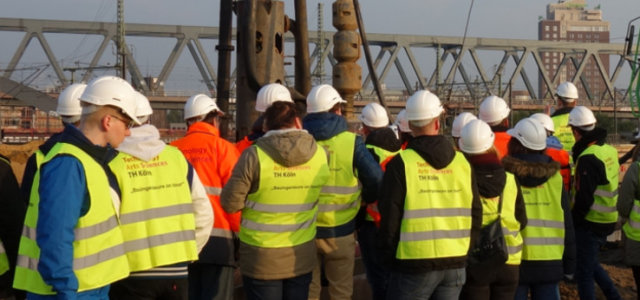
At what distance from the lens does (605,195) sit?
7.04 meters

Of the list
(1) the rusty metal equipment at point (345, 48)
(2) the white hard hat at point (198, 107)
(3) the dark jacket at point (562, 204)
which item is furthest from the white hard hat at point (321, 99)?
(1) the rusty metal equipment at point (345, 48)

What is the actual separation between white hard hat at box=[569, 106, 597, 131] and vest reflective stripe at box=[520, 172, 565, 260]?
1.93 m

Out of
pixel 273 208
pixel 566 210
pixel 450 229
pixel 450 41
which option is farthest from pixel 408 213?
pixel 450 41

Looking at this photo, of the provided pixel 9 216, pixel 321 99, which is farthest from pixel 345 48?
pixel 9 216

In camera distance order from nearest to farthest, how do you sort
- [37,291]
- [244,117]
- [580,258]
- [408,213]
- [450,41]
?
[37,291], [408,213], [580,258], [244,117], [450,41]

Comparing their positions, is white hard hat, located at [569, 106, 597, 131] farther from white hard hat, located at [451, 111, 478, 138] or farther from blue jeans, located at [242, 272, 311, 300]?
blue jeans, located at [242, 272, 311, 300]

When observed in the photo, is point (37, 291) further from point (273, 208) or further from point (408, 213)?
point (408, 213)

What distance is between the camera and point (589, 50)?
328ft

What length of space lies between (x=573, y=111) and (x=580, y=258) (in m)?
1.40

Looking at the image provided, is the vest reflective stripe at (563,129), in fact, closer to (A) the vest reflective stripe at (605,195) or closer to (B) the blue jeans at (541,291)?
(A) the vest reflective stripe at (605,195)

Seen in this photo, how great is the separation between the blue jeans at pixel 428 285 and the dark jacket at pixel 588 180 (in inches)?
106

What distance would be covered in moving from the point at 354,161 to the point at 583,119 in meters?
2.92

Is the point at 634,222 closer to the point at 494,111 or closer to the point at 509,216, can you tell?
the point at 494,111

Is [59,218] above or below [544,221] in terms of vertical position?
above
